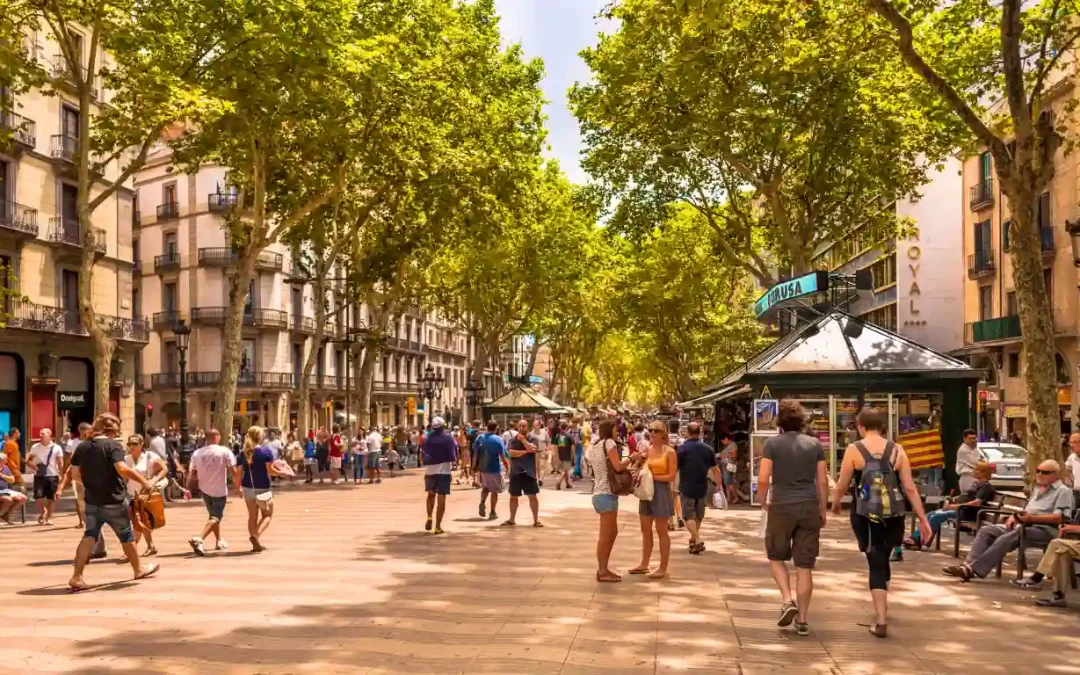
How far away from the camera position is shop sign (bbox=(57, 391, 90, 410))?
3684cm

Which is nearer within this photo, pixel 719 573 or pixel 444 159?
pixel 719 573

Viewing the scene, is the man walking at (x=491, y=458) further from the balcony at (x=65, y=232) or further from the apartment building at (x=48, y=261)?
the balcony at (x=65, y=232)

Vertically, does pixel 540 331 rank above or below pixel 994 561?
above

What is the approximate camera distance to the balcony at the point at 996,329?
3950 cm

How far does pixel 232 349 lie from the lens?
2662 cm

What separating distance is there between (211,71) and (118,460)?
1325 cm

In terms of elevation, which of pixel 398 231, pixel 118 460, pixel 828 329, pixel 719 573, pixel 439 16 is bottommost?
pixel 719 573

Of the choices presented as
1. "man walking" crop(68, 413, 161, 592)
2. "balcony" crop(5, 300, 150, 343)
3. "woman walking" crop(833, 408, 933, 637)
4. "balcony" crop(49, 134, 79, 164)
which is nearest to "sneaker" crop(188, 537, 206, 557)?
"man walking" crop(68, 413, 161, 592)

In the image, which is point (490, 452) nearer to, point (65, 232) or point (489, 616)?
point (489, 616)

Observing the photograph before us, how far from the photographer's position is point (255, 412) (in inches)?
2258

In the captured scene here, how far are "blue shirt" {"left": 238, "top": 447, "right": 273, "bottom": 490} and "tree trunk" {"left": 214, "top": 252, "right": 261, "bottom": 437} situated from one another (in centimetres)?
1294

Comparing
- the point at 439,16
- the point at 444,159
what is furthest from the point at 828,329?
the point at 439,16

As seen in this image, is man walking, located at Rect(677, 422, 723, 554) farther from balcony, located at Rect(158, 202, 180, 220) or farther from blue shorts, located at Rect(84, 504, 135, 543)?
balcony, located at Rect(158, 202, 180, 220)

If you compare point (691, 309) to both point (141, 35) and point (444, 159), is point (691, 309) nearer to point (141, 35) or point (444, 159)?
point (444, 159)
